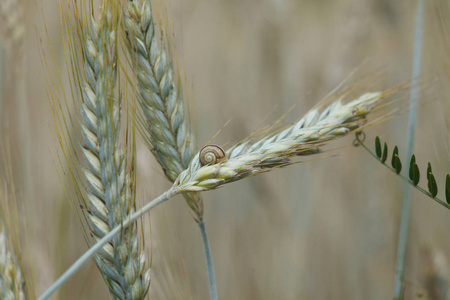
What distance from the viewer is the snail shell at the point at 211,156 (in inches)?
27.4

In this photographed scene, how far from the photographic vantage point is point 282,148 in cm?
70

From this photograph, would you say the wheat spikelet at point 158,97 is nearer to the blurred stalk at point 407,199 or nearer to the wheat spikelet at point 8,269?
the wheat spikelet at point 8,269

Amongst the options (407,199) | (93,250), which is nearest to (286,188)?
(407,199)

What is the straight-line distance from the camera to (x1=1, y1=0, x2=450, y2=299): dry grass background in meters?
1.37

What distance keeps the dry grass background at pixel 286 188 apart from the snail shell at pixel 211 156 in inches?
19.0

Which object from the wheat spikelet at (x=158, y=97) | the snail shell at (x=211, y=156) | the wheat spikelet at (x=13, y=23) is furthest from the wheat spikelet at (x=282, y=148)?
the wheat spikelet at (x=13, y=23)

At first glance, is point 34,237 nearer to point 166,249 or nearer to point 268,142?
point 166,249

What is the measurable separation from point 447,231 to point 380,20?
74cm

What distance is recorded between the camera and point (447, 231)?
1402 mm

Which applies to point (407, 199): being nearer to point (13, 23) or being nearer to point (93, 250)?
point (93, 250)

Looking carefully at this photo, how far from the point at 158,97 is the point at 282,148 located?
250mm

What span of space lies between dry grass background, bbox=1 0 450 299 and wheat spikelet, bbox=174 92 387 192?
1.58 feet

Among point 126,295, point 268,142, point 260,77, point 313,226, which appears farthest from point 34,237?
point 260,77

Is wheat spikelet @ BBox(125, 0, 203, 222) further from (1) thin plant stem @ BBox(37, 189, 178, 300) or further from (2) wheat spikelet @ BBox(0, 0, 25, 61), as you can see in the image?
(2) wheat spikelet @ BBox(0, 0, 25, 61)
